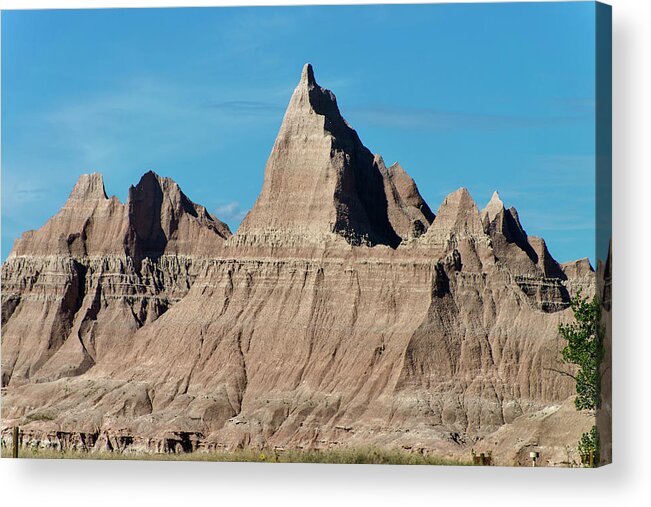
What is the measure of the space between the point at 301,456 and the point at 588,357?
9608 millimetres

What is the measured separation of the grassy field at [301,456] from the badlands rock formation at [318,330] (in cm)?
579

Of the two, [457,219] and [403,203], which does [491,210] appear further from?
[403,203]

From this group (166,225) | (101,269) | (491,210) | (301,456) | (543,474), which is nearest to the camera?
(543,474)

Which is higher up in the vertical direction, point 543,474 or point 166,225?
point 166,225

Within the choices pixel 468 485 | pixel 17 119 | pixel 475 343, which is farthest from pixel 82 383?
pixel 468 485

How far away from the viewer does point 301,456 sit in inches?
2280

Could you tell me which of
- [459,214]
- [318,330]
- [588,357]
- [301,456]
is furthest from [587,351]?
[459,214]

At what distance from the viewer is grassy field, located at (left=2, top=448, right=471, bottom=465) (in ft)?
186

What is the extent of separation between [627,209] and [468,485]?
8817 mm

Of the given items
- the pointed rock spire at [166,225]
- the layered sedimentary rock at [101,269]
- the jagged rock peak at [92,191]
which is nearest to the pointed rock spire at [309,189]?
the jagged rock peak at [92,191]

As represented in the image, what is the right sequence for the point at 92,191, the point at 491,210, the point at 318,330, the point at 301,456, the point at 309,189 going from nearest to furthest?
the point at 301,456 < the point at 318,330 < the point at 309,189 < the point at 491,210 < the point at 92,191

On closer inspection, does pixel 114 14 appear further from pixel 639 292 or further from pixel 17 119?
pixel 639 292

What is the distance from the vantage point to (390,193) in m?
90.9

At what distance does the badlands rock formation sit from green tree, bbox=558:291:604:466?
9.21 meters
